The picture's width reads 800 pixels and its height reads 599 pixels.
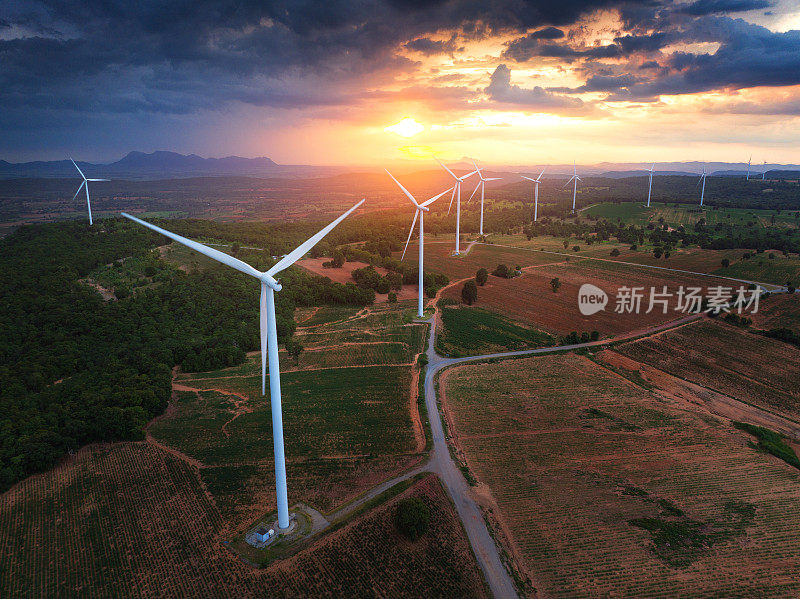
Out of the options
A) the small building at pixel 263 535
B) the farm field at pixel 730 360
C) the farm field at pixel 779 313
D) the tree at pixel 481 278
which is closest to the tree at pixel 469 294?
the tree at pixel 481 278

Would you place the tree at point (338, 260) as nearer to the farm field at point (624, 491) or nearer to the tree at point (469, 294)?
the tree at point (469, 294)

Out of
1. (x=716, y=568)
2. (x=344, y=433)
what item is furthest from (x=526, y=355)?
(x=716, y=568)

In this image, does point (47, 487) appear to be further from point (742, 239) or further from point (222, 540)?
point (742, 239)

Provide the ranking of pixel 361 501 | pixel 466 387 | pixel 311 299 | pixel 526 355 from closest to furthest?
pixel 361 501, pixel 466 387, pixel 526 355, pixel 311 299

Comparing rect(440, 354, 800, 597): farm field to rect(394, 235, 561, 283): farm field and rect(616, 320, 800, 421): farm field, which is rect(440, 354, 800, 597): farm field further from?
rect(394, 235, 561, 283): farm field

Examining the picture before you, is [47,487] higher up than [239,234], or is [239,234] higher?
[239,234]

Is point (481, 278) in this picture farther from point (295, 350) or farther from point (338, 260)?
point (295, 350)
